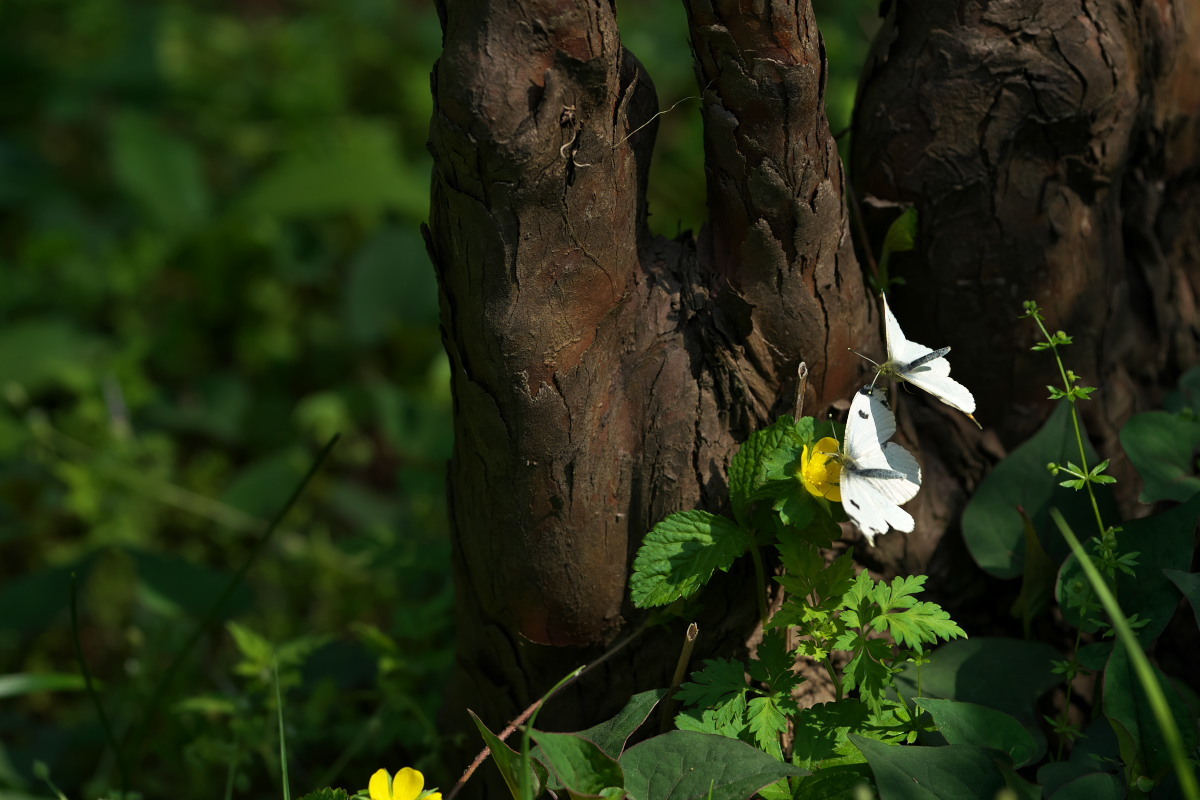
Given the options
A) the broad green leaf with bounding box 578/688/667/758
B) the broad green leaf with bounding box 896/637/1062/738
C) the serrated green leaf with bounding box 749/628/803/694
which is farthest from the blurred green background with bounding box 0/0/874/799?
the broad green leaf with bounding box 896/637/1062/738

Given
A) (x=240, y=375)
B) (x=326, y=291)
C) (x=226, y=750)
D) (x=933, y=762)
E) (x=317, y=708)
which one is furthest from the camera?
(x=326, y=291)

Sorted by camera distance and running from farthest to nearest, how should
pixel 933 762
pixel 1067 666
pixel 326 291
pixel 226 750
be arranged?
pixel 326 291 → pixel 226 750 → pixel 1067 666 → pixel 933 762

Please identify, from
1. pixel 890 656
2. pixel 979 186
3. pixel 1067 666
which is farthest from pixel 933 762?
pixel 979 186

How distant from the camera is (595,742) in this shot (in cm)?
Answer: 106

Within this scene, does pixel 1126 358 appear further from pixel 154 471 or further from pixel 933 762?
pixel 154 471

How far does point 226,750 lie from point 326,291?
1.74 meters

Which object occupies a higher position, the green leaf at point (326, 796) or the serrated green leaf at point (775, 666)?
the serrated green leaf at point (775, 666)

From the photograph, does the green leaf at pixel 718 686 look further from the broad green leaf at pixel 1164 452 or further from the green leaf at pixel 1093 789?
the broad green leaf at pixel 1164 452

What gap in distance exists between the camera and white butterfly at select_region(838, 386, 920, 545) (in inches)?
37.7

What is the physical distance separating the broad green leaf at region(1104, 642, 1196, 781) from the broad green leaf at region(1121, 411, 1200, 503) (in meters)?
0.25

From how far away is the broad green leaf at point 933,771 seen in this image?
0.97m

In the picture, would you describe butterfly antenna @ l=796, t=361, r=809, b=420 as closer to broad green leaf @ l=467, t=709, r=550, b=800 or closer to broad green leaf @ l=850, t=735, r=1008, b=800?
broad green leaf @ l=850, t=735, r=1008, b=800

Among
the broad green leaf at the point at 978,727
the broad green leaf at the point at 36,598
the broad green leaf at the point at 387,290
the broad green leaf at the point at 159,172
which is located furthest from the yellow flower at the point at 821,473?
the broad green leaf at the point at 159,172

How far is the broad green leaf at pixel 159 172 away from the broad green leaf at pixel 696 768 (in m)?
2.31
